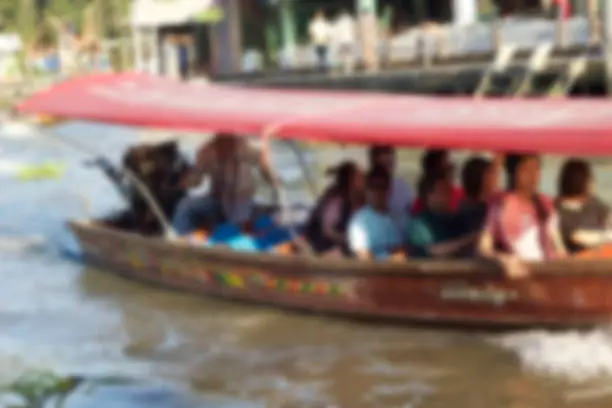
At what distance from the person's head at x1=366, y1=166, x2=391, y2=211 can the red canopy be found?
504mm

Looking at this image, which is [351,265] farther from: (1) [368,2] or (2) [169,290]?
(1) [368,2]

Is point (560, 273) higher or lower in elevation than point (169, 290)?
higher

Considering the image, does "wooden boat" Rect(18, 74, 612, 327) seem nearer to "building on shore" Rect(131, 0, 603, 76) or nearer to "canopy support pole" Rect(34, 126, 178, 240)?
"canopy support pole" Rect(34, 126, 178, 240)

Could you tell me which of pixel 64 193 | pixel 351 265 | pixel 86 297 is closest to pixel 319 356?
pixel 351 265

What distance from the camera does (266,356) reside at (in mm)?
8961

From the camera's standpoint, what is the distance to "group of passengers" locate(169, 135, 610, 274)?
8.62 metres

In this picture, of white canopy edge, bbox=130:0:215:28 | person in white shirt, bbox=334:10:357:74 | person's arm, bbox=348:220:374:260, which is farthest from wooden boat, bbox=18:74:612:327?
white canopy edge, bbox=130:0:215:28

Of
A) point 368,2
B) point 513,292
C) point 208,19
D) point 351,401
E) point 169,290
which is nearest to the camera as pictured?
point 351,401

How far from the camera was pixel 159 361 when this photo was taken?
895 centimetres

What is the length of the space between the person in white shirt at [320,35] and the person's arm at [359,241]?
54.8 feet

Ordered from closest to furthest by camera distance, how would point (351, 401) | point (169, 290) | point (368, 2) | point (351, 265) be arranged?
point (351, 401) → point (351, 265) → point (169, 290) → point (368, 2)

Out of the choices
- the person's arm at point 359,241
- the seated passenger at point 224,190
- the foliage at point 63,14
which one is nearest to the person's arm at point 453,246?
the person's arm at point 359,241

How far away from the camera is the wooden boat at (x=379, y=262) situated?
8.19 metres

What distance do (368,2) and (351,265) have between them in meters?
20.2
